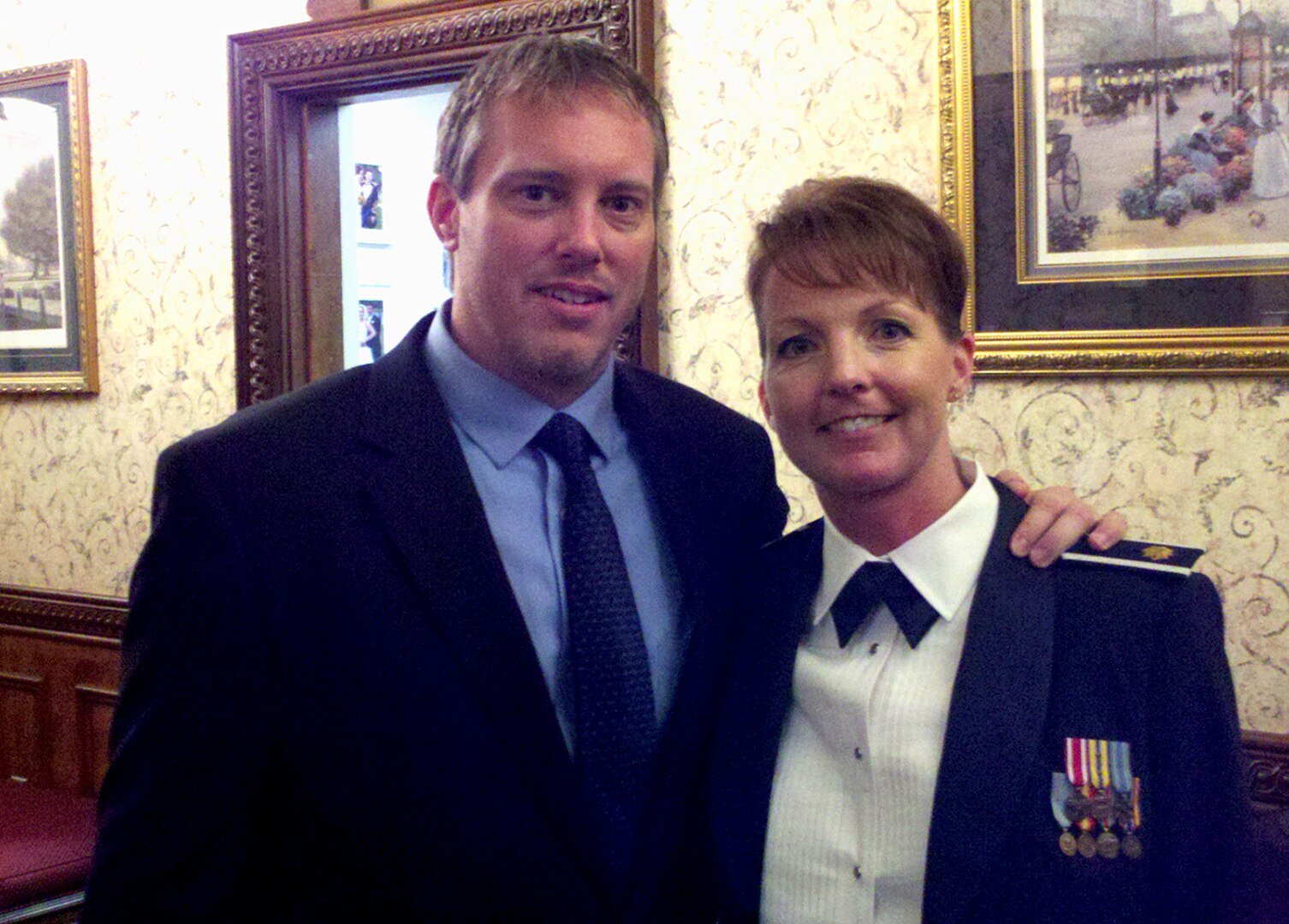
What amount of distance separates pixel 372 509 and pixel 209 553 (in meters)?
0.18

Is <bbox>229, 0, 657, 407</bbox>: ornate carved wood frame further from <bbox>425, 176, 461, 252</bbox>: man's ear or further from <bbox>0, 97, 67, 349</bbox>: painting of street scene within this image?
<bbox>425, 176, 461, 252</bbox>: man's ear

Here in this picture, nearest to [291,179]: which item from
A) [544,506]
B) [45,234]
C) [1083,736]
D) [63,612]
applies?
Answer: [45,234]

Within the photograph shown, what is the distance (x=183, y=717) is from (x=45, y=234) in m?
2.90

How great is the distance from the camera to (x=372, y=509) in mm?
1453

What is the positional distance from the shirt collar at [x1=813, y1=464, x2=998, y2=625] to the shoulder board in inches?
3.8

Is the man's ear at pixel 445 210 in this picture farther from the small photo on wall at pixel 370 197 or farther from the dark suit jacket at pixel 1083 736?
the small photo on wall at pixel 370 197

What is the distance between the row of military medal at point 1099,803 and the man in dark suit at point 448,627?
0.78 feet

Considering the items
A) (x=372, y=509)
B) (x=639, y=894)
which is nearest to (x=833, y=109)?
(x=372, y=509)

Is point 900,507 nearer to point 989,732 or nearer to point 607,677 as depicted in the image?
point 989,732

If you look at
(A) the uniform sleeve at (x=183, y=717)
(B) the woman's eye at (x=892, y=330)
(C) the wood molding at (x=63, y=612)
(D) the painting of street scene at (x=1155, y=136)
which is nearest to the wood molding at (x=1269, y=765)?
(D) the painting of street scene at (x=1155, y=136)

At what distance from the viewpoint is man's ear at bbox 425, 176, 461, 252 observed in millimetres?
1666

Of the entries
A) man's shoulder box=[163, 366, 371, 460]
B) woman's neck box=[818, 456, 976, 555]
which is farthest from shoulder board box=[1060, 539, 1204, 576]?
man's shoulder box=[163, 366, 371, 460]

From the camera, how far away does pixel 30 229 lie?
381cm

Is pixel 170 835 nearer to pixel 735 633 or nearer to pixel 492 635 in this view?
pixel 492 635
